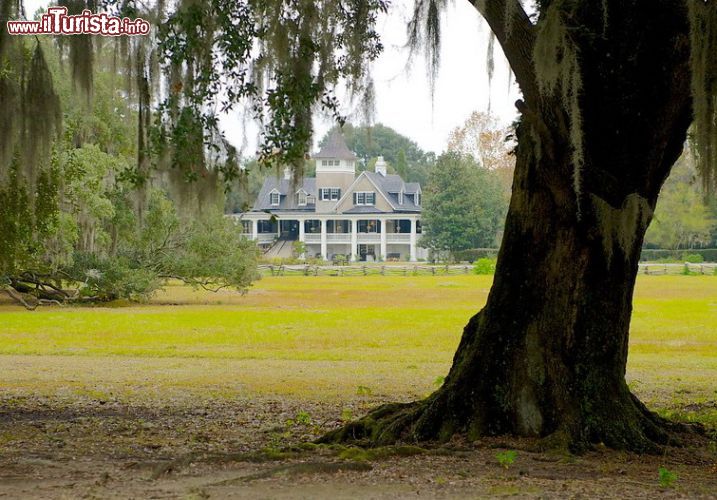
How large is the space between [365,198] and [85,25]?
178 ft

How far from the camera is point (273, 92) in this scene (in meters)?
7.34

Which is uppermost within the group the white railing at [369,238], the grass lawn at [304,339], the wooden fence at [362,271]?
the white railing at [369,238]

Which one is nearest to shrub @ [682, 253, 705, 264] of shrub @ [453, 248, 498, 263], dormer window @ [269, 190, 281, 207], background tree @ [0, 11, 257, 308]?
shrub @ [453, 248, 498, 263]

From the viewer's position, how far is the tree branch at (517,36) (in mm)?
6059

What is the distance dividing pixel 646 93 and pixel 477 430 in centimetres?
275

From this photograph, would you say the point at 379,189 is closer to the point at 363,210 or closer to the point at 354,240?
the point at 363,210

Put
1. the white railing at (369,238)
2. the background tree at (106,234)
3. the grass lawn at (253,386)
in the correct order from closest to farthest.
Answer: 1. the grass lawn at (253,386)
2. the background tree at (106,234)
3. the white railing at (369,238)

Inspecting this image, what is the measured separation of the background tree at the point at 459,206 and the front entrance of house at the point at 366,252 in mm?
5301

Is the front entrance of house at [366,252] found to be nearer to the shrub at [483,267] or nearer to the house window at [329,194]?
the house window at [329,194]

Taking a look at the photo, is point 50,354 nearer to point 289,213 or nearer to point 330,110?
point 330,110

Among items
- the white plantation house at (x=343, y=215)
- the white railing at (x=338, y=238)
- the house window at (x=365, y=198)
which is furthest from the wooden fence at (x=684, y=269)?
the white railing at (x=338, y=238)

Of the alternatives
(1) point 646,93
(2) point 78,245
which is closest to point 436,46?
(1) point 646,93

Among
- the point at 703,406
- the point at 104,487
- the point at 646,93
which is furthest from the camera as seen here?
the point at 703,406

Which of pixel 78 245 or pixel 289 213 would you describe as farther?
pixel 289 213
